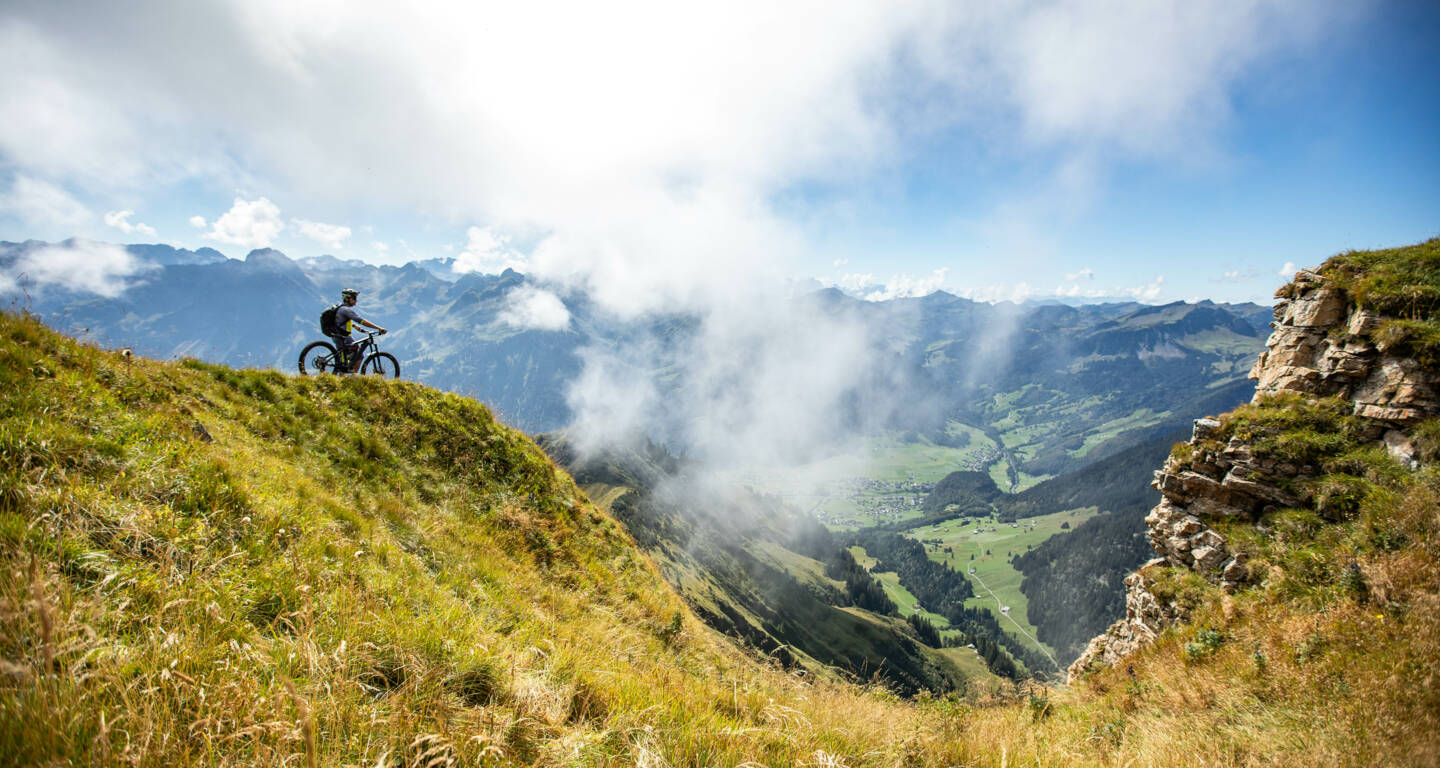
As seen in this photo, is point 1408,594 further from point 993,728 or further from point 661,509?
point 661,509

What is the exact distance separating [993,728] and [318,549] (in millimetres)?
9356

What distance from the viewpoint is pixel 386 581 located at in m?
5.79

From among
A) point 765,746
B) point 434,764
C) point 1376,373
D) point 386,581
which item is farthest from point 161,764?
point 1376,373

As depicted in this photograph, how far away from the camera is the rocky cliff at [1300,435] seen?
41.5ft

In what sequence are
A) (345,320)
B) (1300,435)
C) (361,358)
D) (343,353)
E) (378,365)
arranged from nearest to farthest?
(1300,435)
(343,353)
(345,320)
(361,358)
(378,365)

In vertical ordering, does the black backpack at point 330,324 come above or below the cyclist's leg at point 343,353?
above

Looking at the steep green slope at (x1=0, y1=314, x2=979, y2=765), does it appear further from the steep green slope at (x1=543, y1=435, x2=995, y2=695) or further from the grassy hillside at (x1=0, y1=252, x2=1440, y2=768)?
the steep green slope at (x1=543, y1=435, x2=995, y2=695)

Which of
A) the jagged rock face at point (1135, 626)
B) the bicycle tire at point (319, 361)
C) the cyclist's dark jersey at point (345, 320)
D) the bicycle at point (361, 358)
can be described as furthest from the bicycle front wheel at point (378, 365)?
the jagged rock face at point (1135, 626)

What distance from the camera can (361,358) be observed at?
1617cm

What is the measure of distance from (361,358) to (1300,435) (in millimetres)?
28869

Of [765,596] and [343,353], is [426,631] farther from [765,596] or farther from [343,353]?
[765,596]

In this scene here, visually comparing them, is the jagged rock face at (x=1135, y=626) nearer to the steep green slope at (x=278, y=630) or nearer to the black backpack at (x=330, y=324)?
the steep green slope at (x=278, y=630)

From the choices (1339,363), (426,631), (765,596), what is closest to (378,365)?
(426,631)

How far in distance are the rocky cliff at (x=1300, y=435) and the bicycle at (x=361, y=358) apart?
2493 cm
